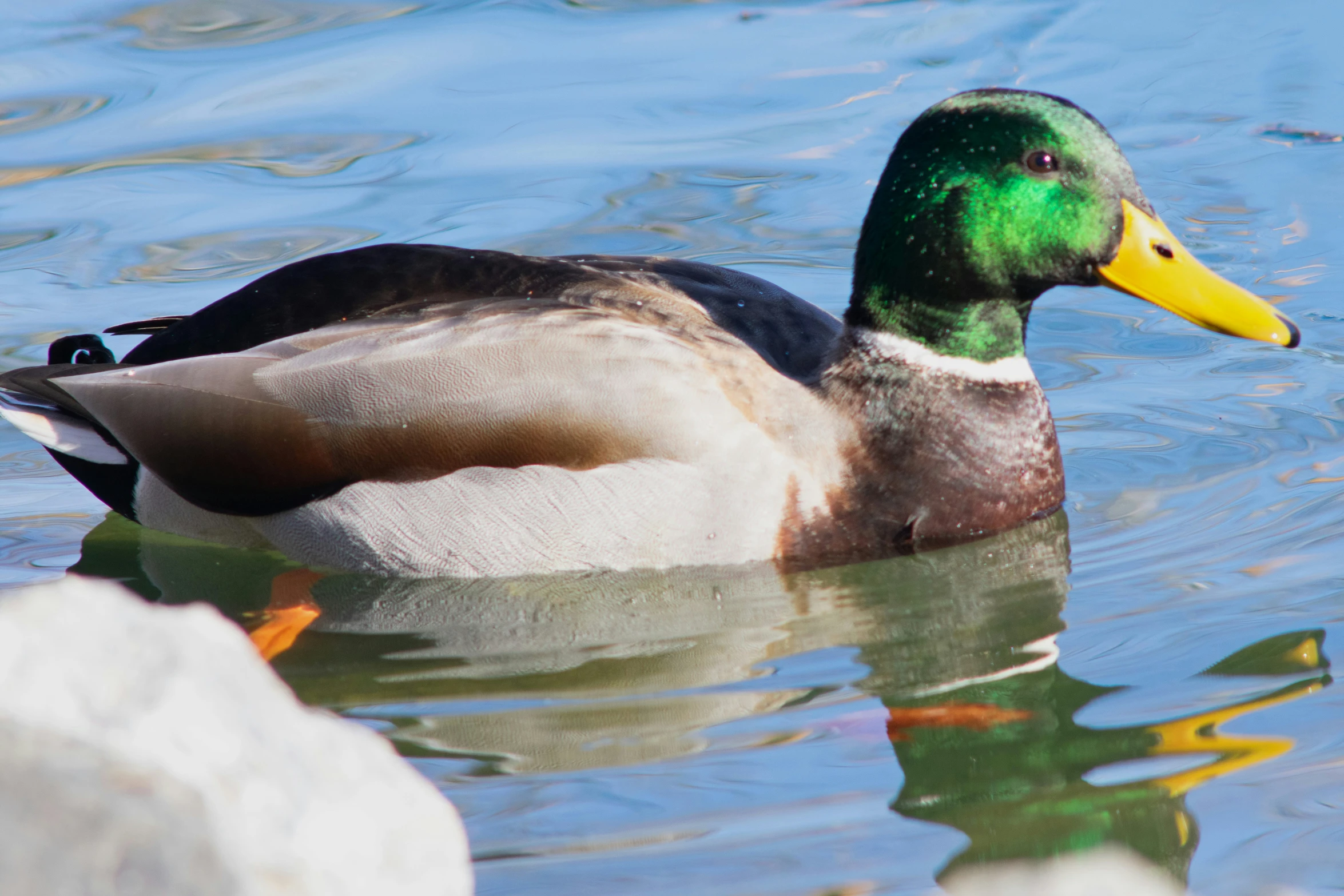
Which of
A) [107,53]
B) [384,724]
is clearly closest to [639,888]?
[384,724]

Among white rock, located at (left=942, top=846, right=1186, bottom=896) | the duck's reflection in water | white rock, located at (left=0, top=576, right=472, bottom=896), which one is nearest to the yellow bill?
the duck's reflection in water

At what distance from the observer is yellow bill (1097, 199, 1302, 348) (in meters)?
4.88

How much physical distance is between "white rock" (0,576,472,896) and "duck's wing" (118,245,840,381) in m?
2.41

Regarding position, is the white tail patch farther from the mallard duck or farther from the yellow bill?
the yellow bill

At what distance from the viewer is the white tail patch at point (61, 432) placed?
17.8 ft

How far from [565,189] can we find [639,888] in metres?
4.98

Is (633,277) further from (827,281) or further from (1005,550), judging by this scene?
(827,281)

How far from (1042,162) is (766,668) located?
1.63m

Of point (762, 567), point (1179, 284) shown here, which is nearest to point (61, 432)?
point (762, 567)

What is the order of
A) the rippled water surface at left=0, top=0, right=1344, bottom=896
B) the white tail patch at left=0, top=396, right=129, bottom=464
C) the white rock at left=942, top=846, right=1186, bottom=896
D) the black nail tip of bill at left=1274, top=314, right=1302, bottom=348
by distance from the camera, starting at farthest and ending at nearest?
the white tail patch at left=0, top=396, right=129, bottom=464 < the black nail tip of bill at left=1274, top=314, right=1302, bottom=348 < the rippled water surface at left=0, top=0, right=1344, bottom=896 < the white rock at left=942, top=846, right=1186, bottom=896

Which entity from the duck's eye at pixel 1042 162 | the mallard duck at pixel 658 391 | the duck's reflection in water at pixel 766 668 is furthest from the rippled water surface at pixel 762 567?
the duck's eye at pixel 1042 162

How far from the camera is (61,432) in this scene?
17.9ft

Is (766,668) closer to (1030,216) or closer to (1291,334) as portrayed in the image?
(1030,216)

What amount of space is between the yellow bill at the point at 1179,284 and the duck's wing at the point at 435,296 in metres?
0.96
